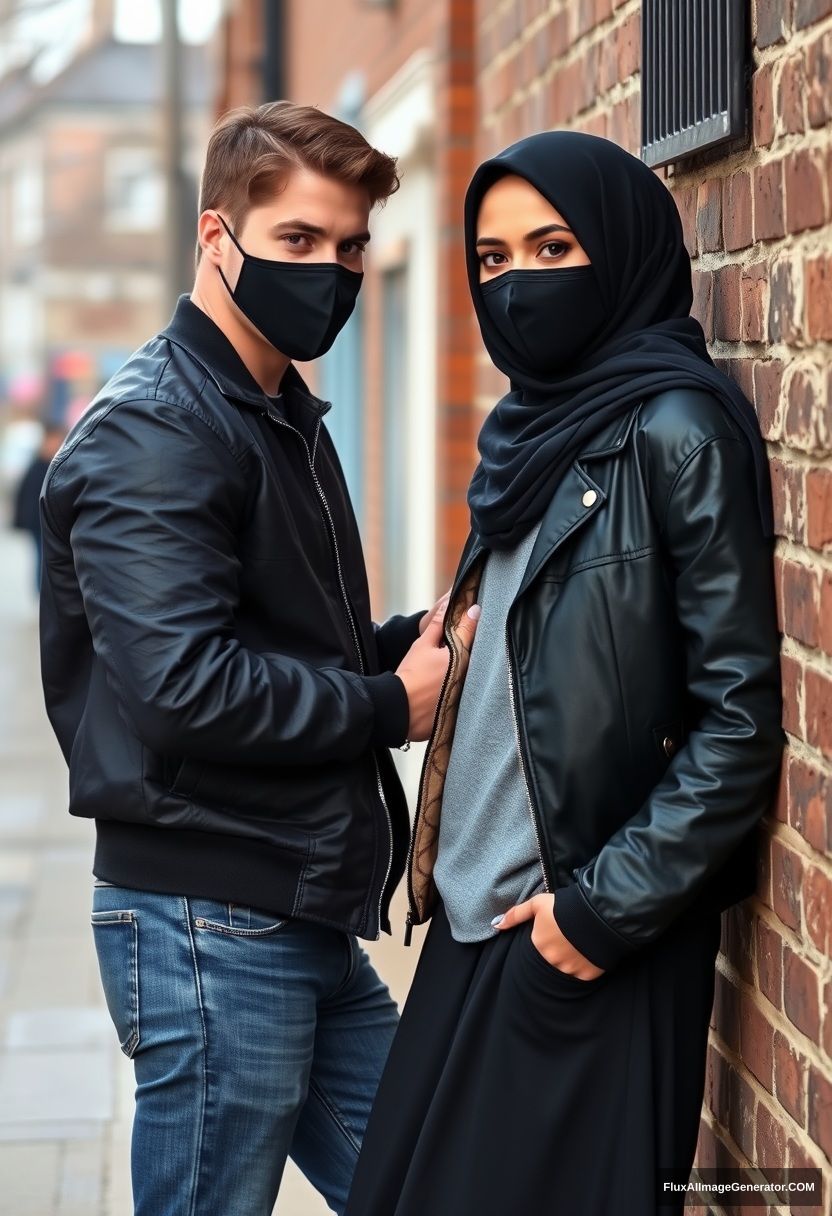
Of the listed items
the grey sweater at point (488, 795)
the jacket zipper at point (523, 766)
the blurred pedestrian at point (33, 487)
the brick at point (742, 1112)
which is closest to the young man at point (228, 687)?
the grey sweater at point (488, 795)

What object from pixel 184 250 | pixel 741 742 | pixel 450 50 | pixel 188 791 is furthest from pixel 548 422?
pixel 184 250

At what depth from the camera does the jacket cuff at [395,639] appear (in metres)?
2.96

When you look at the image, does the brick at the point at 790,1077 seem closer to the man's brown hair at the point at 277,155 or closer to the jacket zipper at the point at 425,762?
the jacket zipper at the point at 425,762

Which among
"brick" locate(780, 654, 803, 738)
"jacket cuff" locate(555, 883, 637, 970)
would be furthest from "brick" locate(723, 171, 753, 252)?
"jacket cuff" locate(555, 883, 637, 970)

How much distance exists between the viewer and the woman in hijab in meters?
2.14

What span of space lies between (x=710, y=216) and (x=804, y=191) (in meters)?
0.48

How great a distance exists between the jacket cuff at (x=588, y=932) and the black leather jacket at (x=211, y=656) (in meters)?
0.45

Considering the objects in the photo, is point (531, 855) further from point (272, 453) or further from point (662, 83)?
point (662, 83)

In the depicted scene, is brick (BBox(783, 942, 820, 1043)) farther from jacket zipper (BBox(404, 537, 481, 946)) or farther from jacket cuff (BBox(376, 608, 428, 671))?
jacket cuff (BBox(376, 608, 428, 671))

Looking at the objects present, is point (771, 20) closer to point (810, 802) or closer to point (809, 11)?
point (809, 11)

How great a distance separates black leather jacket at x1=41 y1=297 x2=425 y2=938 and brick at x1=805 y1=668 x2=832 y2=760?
2.20 feet

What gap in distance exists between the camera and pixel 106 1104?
450 cm

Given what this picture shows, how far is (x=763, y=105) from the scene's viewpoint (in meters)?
2.30

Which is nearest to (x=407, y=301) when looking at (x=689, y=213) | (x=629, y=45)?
(x=629, y=45)
